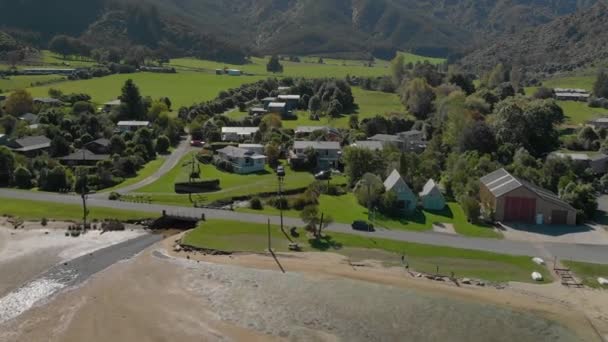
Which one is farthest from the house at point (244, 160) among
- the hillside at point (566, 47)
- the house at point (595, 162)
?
the hillside at point (566, 47)

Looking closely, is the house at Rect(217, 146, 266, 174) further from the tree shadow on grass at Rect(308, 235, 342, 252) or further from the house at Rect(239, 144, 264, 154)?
the tree shadow on grass at Rect(308, 235, 342, 252)

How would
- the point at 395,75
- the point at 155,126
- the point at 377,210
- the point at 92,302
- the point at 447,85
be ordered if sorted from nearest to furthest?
the point at 92,302 → the point at 377,210 → the point at 155,126 → the point at 447,85 → the point at 395,75

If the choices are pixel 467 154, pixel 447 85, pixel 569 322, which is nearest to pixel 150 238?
pixel 569 322

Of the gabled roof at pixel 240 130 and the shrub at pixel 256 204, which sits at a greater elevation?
the gabled roof at pixel 240 130

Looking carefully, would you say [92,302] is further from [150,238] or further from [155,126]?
[155,126]

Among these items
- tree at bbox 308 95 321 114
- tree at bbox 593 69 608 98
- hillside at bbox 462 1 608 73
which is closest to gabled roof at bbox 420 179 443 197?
tree at bbox 308 95 321 114

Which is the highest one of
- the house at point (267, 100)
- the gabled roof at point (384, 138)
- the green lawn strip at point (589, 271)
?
the house at point (267, 100)

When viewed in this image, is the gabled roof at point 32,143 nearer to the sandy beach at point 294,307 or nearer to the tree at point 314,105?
the sandy beach at point 294,307
